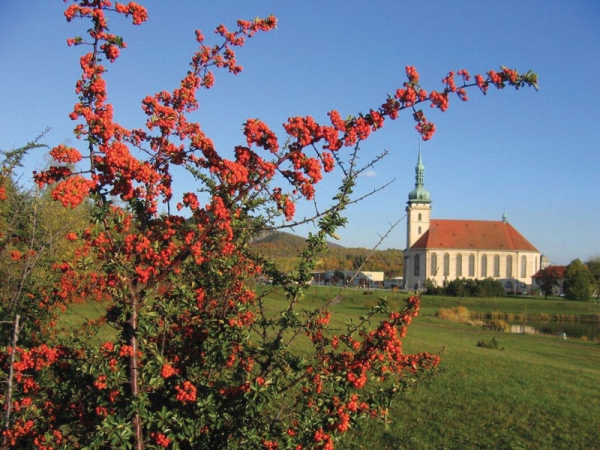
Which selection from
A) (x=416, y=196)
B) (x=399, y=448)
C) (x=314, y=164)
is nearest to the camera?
(x=314, y=164)

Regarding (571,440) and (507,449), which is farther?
(571,440)

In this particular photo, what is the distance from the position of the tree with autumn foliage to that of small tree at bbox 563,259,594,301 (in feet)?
242

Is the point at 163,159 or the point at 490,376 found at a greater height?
the point at 163,159

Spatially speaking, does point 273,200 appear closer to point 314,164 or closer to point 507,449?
point 314,164

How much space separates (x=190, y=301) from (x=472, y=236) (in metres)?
95.7

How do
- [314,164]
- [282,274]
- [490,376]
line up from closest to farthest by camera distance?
[314,164]
[282,274]
[490,376]

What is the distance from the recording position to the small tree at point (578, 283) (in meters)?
67.9

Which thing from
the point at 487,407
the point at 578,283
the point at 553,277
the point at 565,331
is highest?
the point at 553,277

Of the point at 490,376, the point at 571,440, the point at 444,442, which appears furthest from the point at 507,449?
the point at 490,376

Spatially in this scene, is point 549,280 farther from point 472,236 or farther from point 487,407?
point 487,407

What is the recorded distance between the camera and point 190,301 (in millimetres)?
3713

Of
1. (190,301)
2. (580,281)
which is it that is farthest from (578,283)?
(190,301)

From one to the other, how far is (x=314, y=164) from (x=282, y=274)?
1121 millimetres

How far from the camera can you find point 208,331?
3598 mm
